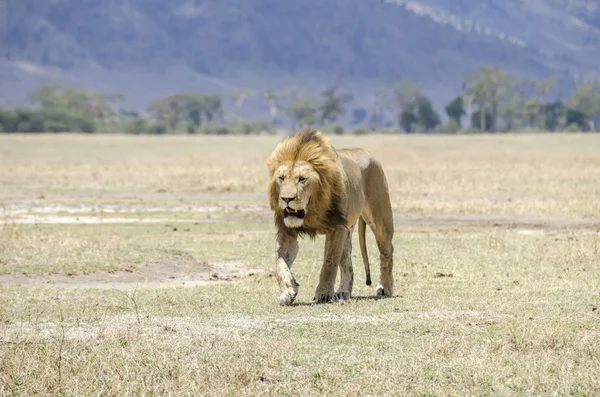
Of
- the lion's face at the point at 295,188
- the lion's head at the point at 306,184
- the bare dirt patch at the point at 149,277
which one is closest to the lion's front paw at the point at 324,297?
the lion's head at the point at 306,184

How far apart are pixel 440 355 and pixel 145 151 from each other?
184 ft

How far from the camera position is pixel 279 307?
1105 cm

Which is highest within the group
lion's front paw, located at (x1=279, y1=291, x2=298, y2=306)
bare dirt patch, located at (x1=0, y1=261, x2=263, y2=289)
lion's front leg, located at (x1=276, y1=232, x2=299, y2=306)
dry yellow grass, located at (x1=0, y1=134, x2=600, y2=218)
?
lion's front leg, located at (x1=276, y1=232, x2=299, y2=306)

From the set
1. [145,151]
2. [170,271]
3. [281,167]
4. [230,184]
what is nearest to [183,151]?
[145,151]

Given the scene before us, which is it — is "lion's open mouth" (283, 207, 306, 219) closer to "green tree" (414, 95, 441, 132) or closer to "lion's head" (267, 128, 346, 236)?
"lion's head" (267, 128, 346, 236)

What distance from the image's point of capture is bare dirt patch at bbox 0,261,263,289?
13664 millimetres

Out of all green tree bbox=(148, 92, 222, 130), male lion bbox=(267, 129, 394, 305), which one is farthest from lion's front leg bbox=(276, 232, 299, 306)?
green tree bbox=(148, 92, 222, 130)

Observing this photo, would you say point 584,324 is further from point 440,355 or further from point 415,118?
point 415,118

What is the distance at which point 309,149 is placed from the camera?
11172 millimetres

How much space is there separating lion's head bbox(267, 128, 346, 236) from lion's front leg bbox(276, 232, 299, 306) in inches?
5.3

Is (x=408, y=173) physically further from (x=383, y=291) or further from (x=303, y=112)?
(x=303, y=112)

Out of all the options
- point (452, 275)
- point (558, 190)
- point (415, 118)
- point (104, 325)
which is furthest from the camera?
point (415, 118)

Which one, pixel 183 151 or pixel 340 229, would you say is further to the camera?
pixel 183 151

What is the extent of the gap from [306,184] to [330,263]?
0.88 metres
